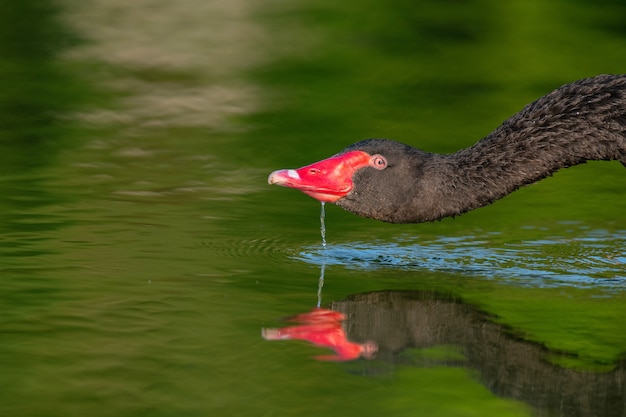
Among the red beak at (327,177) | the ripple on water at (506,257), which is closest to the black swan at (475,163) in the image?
the red beak at (327,177)

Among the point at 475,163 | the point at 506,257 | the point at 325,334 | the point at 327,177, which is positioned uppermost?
the point at 475,163

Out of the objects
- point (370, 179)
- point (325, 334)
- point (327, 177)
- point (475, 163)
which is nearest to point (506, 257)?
point (475, 163)

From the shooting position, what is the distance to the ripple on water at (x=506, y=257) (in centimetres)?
987

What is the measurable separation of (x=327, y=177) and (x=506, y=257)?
1.79 meters

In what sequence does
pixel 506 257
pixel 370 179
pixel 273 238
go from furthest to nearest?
1. pixel 273 238
2. pixel 506 257
3. pixel 370 179

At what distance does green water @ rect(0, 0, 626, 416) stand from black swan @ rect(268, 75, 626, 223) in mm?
542

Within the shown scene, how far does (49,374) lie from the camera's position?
24.0 ft

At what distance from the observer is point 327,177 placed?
9.44 metres

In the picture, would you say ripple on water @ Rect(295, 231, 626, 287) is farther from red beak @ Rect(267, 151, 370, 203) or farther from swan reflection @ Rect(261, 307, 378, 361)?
swan reflection @ Rect(261, 307, 378, 361)

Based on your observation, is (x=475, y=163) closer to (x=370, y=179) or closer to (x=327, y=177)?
(x=370, y=179)

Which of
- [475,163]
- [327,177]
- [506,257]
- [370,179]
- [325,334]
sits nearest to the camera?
[325,334]

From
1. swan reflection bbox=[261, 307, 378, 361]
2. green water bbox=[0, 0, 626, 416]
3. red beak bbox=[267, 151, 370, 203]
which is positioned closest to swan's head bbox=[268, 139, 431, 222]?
red beak bbox=[267, 151, 370, 203]

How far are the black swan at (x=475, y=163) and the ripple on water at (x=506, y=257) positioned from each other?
0.52 metres

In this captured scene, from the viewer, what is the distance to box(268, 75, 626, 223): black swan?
9.52m
